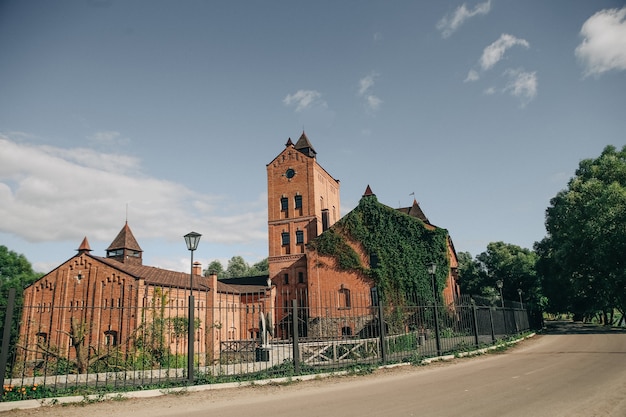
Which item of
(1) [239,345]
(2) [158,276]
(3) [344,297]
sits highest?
(2) [158,276]

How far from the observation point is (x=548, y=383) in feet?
28.2

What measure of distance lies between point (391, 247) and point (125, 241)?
992 inches

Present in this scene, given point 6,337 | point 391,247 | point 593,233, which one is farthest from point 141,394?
point 593,233

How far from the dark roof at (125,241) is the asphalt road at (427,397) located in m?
31.2

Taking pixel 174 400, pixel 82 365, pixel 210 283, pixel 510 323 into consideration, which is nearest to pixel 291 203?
pixel 210 283

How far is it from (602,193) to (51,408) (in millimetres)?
32369

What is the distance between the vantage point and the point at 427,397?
25.3 feet

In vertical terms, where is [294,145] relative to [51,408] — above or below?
above

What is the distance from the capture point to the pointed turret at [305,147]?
39781 mm

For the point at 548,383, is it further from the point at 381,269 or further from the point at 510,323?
the point at 381,269

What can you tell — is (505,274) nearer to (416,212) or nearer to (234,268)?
(416,212)

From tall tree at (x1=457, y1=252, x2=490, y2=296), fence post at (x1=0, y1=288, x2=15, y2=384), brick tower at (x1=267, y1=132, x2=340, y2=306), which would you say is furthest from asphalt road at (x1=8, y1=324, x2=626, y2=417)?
tall tree at (x1=457, y1=252, x2=490, y2=296)

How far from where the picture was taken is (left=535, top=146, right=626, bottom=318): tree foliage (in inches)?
995

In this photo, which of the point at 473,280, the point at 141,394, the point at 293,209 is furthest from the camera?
the point at 473,280
